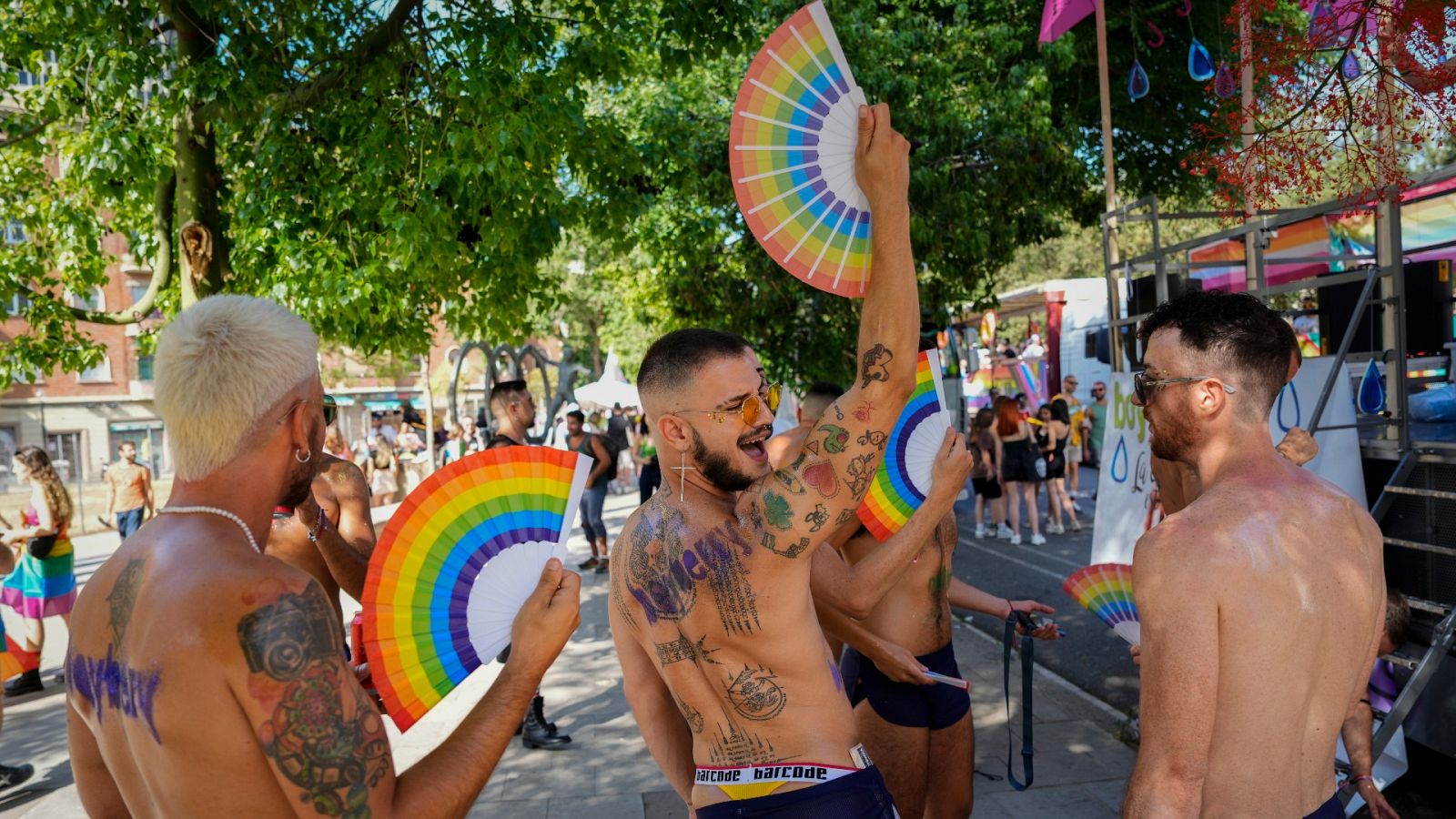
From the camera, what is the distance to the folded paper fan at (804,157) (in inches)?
80.5

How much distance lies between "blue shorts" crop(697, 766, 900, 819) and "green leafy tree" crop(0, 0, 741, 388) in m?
4.90

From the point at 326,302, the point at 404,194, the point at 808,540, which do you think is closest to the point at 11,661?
the point at 326,302

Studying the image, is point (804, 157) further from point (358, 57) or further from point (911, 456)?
point (358, 57)

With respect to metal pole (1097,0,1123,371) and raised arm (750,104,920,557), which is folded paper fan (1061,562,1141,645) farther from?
metal pole (1097,0,1123,371)

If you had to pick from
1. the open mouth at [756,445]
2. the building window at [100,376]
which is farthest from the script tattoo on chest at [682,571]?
the building window at [100,376]

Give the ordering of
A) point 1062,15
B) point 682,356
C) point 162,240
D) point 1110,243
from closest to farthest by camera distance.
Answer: point 682,356 → point 162,240 → point 1110,243 → point 1062,15

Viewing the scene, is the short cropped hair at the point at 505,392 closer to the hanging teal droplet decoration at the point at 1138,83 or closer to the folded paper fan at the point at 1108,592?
the folded paper fan at the point at 1108,592

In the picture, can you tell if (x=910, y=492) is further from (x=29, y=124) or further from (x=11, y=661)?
(x=29, y=124)

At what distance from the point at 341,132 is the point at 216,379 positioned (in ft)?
18.9

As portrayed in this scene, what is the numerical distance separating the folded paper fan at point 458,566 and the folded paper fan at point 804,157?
2.22ft

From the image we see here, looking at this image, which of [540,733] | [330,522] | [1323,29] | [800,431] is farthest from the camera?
[540,733]

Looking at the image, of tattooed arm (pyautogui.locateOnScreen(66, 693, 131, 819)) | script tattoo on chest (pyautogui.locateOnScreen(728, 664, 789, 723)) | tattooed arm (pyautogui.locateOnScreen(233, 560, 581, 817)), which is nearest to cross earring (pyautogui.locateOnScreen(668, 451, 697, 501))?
script tattoo on chest (pyautogui.locateOnScreen(728, 664, 789, 723))

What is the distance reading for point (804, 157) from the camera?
7.00ft

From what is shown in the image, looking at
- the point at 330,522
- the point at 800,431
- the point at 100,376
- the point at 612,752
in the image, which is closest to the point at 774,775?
the point at 800,431
